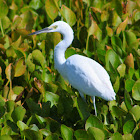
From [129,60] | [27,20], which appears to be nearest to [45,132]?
[129,60]

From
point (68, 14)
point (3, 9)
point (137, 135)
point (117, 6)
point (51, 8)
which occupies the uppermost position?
point (3, 9)

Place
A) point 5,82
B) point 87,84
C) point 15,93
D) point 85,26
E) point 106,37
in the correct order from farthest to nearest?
point 85,26
point 106,37
point 5,82
point 15,93
point 87,84

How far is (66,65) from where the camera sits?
297 centimetres

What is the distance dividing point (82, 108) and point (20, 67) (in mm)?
825

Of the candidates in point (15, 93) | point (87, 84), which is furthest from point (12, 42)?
point (87, 84)

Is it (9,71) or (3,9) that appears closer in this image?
(9,71)

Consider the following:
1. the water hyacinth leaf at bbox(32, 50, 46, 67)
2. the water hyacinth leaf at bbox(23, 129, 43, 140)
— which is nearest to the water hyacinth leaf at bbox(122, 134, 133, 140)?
the water hyacinth leaf at bbox(23, 129, 43, 140)

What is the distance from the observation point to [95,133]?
7.80ft

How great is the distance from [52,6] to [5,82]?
116cm

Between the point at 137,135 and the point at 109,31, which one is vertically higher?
the point at 109,31

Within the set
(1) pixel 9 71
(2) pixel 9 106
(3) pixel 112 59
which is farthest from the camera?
(3) pixel 112 59

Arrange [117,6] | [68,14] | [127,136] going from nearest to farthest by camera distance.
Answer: [127,136] → [68,14] → [117,6]

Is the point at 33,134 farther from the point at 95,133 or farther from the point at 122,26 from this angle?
the point at 122,26

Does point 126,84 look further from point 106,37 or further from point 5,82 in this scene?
point 5,82
